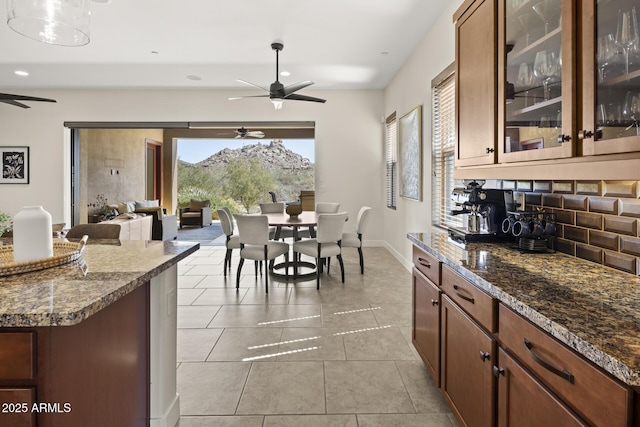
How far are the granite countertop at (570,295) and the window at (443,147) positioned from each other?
1.86 m

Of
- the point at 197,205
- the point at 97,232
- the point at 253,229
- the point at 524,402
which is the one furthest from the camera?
the point at 197,205

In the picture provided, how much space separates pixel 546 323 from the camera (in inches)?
40.3

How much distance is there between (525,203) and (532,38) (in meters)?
0.95

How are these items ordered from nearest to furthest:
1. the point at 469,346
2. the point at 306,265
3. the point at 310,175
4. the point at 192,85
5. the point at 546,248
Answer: the point at 469,346, the point at 546,248, the point at 306,265, the point at 192,85, the point at 310,175

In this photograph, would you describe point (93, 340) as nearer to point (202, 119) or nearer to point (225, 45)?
point (225, 45)

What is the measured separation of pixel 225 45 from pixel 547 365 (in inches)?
198

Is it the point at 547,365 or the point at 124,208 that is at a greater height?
the point at 124,208

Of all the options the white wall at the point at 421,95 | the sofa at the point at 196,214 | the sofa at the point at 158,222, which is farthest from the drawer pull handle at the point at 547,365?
the sofa at the point at 196,214

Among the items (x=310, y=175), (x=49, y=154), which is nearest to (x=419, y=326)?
(x=49, y=154)

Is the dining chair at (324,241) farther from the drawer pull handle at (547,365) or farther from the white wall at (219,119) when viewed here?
the drawer pull handle at (547,365)

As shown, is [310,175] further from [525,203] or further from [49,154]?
[525,203]

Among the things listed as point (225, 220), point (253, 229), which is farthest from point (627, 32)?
point (225, 220)

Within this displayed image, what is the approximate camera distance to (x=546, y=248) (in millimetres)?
1904

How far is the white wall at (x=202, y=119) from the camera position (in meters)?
7.05
